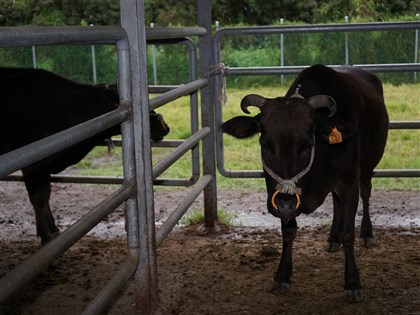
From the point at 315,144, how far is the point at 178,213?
103 cm

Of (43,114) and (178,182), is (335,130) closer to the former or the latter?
(178,182)

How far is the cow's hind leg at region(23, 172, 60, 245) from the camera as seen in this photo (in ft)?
18.3

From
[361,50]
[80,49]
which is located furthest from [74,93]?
[80,49]

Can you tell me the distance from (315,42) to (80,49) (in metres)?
5.83

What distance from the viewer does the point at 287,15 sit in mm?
19594

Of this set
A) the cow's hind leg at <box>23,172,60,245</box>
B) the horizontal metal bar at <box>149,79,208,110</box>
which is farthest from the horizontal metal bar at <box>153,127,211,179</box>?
the cow's hind leg at <box>23,172,60,245</box>

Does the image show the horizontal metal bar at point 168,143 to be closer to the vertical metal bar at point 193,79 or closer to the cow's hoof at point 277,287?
the vertical metal bar at point 193,79

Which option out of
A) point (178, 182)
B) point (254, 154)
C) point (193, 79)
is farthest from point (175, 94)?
point (254, 154)

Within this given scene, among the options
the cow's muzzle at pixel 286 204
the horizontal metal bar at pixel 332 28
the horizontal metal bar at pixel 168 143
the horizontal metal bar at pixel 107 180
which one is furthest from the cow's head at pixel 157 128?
the cow's muzzle at pixel 286 204

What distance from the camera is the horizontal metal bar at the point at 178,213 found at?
12.9ft

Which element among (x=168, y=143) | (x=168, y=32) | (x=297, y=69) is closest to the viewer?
(x=168, y=32)

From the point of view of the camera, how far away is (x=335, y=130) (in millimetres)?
3982

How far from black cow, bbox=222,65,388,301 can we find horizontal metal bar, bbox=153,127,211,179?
374 millimetres

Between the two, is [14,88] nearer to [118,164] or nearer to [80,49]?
[118,164]
